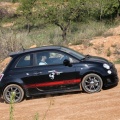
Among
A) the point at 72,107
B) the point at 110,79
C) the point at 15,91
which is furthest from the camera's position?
the point at 15,91

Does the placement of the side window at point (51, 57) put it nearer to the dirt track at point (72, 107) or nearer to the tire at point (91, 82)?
the tire at point (91, 82)

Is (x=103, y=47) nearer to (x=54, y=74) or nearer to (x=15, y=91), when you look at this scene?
(x=54, y=74)

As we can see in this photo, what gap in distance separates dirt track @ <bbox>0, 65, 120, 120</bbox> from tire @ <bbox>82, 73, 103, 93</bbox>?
0.19m

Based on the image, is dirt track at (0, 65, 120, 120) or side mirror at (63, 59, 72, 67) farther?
side mirror at (63, 59, 72, 67)

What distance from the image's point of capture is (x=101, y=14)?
38.2m

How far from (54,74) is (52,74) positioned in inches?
2.4

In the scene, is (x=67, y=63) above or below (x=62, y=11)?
below

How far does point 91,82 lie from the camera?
11.0 meters

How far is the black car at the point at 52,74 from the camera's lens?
1102 centimetres

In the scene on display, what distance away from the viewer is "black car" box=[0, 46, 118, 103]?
1102cm

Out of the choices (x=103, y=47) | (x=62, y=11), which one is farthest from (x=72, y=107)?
(x=62, y=11)

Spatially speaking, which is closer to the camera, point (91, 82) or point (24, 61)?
point (91, 82)

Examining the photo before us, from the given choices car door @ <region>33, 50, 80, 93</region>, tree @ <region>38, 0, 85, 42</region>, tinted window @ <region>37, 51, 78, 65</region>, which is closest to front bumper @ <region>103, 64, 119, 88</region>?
car door @ <region>33, 50, 80, 93</region>

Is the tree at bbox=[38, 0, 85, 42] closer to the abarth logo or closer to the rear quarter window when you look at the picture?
the rear quarter window
